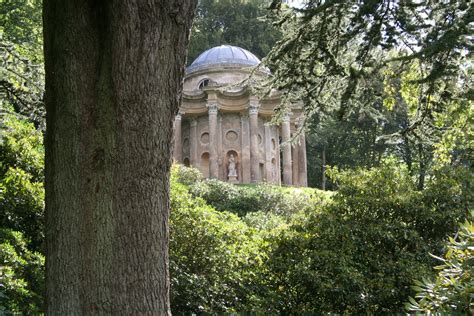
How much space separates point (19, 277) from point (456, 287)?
14.5 feet

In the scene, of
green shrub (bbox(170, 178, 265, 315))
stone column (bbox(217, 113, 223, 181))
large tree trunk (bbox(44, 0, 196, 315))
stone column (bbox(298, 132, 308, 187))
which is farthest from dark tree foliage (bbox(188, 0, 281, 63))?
large tree trunk (bbox(44, 0, 196, 315))

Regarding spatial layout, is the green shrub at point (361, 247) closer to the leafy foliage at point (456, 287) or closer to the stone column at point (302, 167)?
the leafy foliage at point (456, 287)

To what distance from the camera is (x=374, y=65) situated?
25.3ft

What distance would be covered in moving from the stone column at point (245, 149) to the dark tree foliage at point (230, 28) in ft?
41.5

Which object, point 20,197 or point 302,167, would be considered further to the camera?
point 302,167

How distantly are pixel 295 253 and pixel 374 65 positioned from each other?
309 cm

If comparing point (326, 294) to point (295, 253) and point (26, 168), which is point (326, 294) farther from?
point (26, 168)

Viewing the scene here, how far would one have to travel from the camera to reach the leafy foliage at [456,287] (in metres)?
3.79

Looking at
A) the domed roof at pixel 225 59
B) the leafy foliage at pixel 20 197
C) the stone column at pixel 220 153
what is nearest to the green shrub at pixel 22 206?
the leafy foliage at pixel 20 197

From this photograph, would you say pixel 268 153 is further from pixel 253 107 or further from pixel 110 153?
pixel 110 153

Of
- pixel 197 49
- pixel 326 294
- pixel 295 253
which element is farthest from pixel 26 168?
pixel 197 49

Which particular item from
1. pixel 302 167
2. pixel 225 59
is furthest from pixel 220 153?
pixel 225 59

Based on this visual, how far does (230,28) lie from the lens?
44469 mm

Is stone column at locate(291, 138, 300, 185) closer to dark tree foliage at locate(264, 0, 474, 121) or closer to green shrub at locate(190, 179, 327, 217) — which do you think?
green shrub at locate(190, 179, 327, 217)
